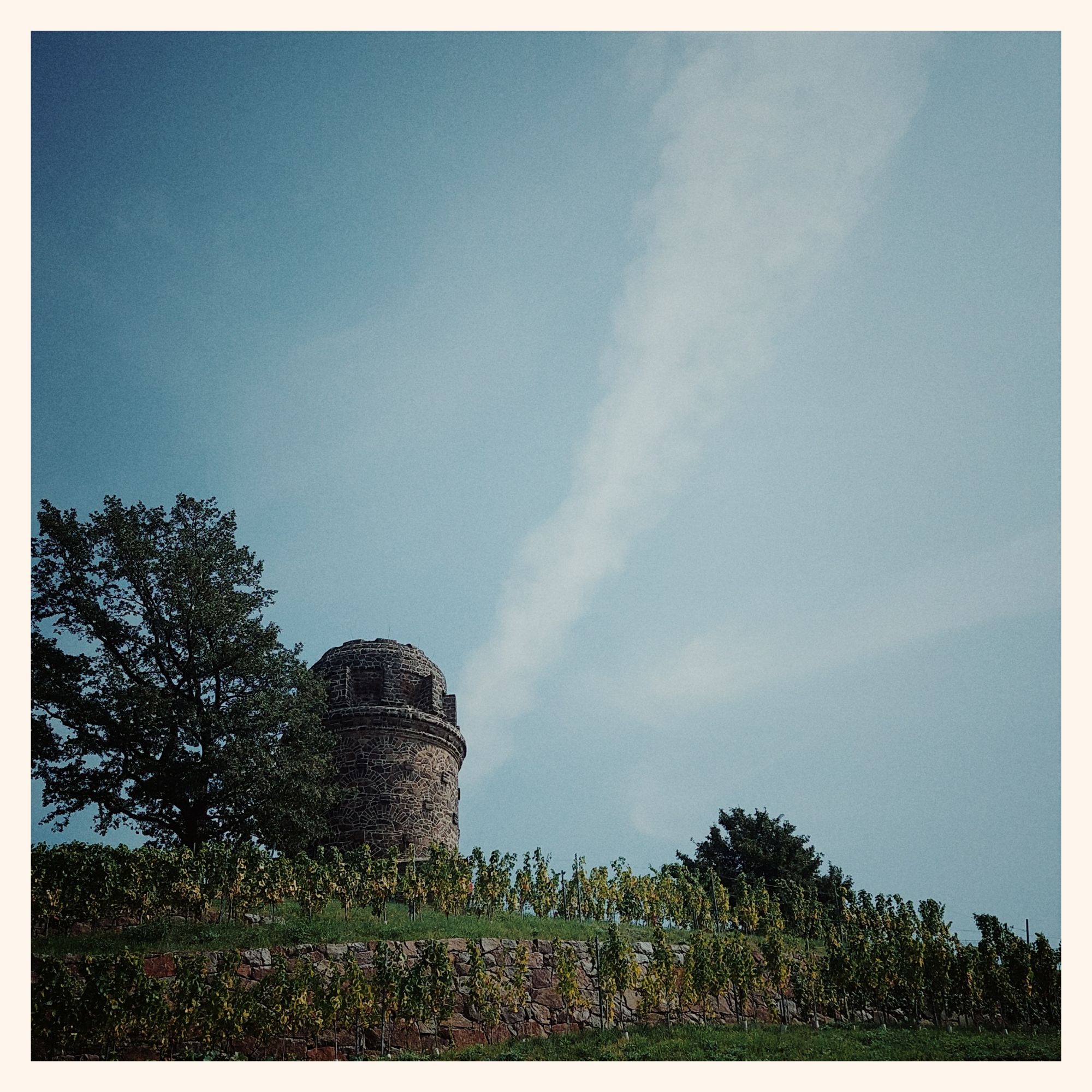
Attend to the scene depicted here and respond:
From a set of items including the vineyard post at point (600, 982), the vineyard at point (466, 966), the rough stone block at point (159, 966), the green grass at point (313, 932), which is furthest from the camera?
the vineyard post at point (600, 982)

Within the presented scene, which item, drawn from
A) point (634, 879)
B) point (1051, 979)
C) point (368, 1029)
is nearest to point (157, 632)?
point (368, 1029)

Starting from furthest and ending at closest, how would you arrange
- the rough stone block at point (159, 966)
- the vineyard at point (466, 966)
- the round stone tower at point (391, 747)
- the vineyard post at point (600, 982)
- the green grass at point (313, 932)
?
the round stone tower at point (391, 747) → the vineyard post at point (600, 982) → the green grass at point (313, 932) → the rough stone block at point (159, 966) → the vineyard at point (466, 966)

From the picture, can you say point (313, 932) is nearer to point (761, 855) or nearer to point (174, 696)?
point (174, 696)

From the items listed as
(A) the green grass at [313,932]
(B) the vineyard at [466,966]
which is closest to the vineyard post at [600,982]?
(B) the vineyard at [466,966]

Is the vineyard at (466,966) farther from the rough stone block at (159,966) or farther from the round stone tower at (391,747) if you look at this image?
the round stone tower at (391,747)

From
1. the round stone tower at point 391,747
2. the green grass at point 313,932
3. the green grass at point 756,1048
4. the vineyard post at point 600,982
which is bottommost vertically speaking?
the green grass at point 756,1048

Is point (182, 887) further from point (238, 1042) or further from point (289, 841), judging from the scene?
point (289, 841)

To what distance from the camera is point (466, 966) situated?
13328 mm

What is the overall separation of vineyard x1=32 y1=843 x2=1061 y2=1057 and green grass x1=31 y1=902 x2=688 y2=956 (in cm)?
23

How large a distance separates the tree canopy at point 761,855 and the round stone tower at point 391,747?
28.7 feet

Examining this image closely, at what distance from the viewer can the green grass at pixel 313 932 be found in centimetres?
1245

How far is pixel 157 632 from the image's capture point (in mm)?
18297

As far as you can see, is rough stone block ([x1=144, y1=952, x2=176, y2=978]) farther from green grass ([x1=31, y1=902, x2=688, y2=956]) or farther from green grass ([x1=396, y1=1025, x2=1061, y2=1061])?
green grass ([x1=396, y1=1025, x2=1061, y2=1061])

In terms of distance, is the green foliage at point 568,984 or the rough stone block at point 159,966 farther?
the green foliage at point 568,984
